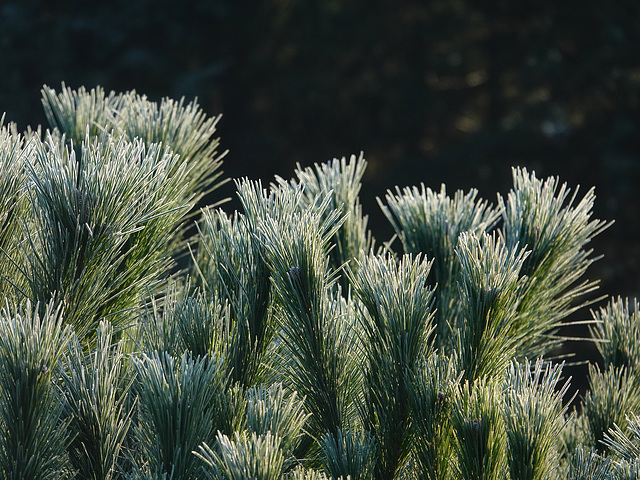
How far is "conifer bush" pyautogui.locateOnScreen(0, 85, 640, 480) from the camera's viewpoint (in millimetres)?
783

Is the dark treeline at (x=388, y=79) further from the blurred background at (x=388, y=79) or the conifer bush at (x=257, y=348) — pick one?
the conifer bush at (x=257, y=348)

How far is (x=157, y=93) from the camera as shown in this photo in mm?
6578

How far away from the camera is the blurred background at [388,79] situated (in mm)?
6219

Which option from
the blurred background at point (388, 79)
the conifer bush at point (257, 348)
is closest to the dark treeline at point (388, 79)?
the blurred background at point (388, 79)

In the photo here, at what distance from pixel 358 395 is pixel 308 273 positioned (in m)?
0.20

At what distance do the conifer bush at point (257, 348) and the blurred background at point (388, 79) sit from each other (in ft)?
16.5

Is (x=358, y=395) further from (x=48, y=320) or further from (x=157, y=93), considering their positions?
(x=157, y=93)

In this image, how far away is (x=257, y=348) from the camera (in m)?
0.97

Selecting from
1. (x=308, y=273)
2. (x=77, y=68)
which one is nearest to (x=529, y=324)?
(x=308, y=273)

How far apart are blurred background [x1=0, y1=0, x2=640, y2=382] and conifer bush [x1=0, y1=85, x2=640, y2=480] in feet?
16.5

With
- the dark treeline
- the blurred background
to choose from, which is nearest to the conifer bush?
the blurred background

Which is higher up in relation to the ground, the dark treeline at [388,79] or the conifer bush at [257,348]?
the dark treeline at [388,79]

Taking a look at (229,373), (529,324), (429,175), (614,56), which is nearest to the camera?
(229,373)

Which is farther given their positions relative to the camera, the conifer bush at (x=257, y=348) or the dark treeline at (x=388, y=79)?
the dark treeline at (x=388, y=79)
